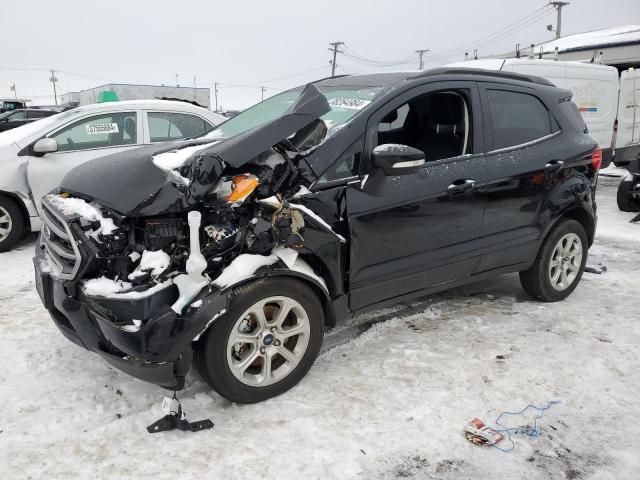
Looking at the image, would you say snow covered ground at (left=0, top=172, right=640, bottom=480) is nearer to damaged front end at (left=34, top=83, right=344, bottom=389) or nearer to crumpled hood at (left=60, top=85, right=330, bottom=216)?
damaged front end at (left=34, top=83, right=344, bottom=389)

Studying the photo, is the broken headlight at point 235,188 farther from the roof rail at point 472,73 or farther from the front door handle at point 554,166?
the front door handle at point 554,166

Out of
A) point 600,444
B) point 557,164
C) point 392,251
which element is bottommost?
point 600,444

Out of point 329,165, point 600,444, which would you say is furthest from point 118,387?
point 600,444

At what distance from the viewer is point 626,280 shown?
5.09 meters

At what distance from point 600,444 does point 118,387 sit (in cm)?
262

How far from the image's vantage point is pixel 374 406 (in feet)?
9.53

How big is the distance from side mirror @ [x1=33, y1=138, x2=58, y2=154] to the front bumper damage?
3.63 m

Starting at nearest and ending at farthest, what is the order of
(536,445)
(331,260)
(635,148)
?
(536,445)
(331,260)
(635,148)

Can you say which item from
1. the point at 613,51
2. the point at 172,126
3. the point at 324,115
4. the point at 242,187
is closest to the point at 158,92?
the point at 613,51

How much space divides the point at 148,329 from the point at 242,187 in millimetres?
836

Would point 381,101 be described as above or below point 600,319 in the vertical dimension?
above

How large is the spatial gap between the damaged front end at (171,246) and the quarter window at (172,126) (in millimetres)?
3672

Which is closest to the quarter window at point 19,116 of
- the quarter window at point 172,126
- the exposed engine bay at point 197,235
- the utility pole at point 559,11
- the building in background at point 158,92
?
the building in background at point 158,92

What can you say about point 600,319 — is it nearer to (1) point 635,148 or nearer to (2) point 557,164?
(2) point 557,164
